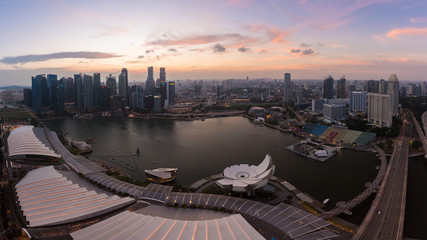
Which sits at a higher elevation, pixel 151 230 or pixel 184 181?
pixel 151 230

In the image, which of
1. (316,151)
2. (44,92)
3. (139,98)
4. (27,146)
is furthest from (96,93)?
(316,151)

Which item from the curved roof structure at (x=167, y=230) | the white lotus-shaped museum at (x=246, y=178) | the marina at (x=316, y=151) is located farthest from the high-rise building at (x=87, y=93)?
the curved roof structure at (x=167, y=230)

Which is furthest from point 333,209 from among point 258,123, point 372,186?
point 258,123

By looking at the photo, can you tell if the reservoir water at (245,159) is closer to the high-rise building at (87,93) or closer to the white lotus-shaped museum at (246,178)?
the white lotus-shaped museum at (246,178)

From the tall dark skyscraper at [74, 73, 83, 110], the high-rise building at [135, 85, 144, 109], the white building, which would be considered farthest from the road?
the tall dark skyscraper at [74, 73, 83, 110]

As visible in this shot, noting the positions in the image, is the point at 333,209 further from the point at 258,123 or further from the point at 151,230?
the point at 258,123

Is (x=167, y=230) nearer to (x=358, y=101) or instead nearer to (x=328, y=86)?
(x=358, y=101)
